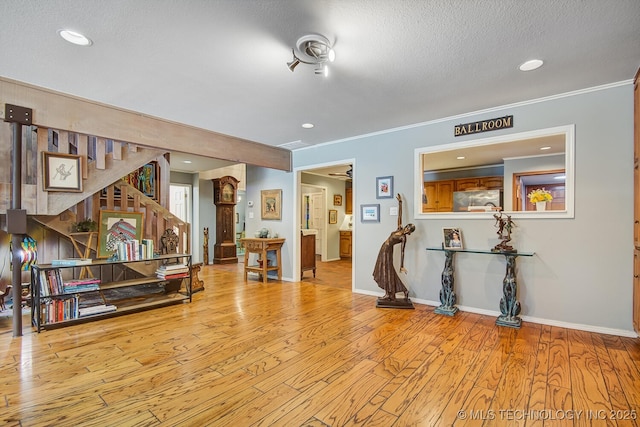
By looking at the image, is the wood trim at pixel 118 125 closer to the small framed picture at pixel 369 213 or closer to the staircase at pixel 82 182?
the staircase at pixel 82 182

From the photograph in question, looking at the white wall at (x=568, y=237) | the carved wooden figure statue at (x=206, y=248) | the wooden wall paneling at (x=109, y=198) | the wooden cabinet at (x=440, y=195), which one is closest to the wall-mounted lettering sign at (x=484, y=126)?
the white wall at (x=568, y=237)

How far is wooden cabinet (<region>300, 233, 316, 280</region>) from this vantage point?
18.8ft

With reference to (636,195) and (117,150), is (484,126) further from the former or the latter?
(117,150)

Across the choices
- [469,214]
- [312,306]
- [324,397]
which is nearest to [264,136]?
[312,306]

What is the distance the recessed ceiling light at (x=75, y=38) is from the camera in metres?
2.09

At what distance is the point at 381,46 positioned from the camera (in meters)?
2.26

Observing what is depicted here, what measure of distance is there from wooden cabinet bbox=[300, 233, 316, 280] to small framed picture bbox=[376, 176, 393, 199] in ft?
6.11

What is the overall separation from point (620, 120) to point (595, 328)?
6.62ft

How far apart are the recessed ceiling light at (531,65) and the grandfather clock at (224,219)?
653 centimetres

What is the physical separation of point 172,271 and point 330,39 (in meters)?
3.46

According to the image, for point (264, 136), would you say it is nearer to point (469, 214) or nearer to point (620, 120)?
point (469, 214)

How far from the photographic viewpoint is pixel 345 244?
344 inches

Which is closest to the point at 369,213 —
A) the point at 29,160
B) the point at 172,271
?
the point at 172,271

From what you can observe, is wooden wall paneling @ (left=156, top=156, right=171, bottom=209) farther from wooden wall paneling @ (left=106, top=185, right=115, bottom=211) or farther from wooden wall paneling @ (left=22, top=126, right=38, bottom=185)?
wooden wall paneling @ (left=22, top=126, right=38, bottom=185)
